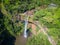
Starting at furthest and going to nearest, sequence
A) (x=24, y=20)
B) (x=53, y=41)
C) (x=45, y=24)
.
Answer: (x=24, y=20) → (x=45, y=24) → (x=53, y=41)

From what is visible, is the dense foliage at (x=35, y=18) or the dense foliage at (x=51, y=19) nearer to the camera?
the dense foliage at (x=51, y=19)

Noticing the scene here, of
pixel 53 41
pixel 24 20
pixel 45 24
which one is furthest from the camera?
pixel 24 20

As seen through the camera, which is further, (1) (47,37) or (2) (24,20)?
(2) (24,20)

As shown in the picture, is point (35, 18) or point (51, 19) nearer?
point (51, 19)

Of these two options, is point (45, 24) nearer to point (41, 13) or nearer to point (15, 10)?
point (41, 13)

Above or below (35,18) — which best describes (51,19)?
above

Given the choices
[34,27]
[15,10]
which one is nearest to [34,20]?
[34,27]

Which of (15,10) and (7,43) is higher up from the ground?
(15,10)

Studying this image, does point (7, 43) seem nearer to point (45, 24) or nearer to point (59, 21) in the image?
point (45, 24)

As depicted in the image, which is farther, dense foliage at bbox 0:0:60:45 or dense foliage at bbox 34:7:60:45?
dense foliage at bbox 0:0:60:45

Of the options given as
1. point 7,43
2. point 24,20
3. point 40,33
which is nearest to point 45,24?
point 40,33
